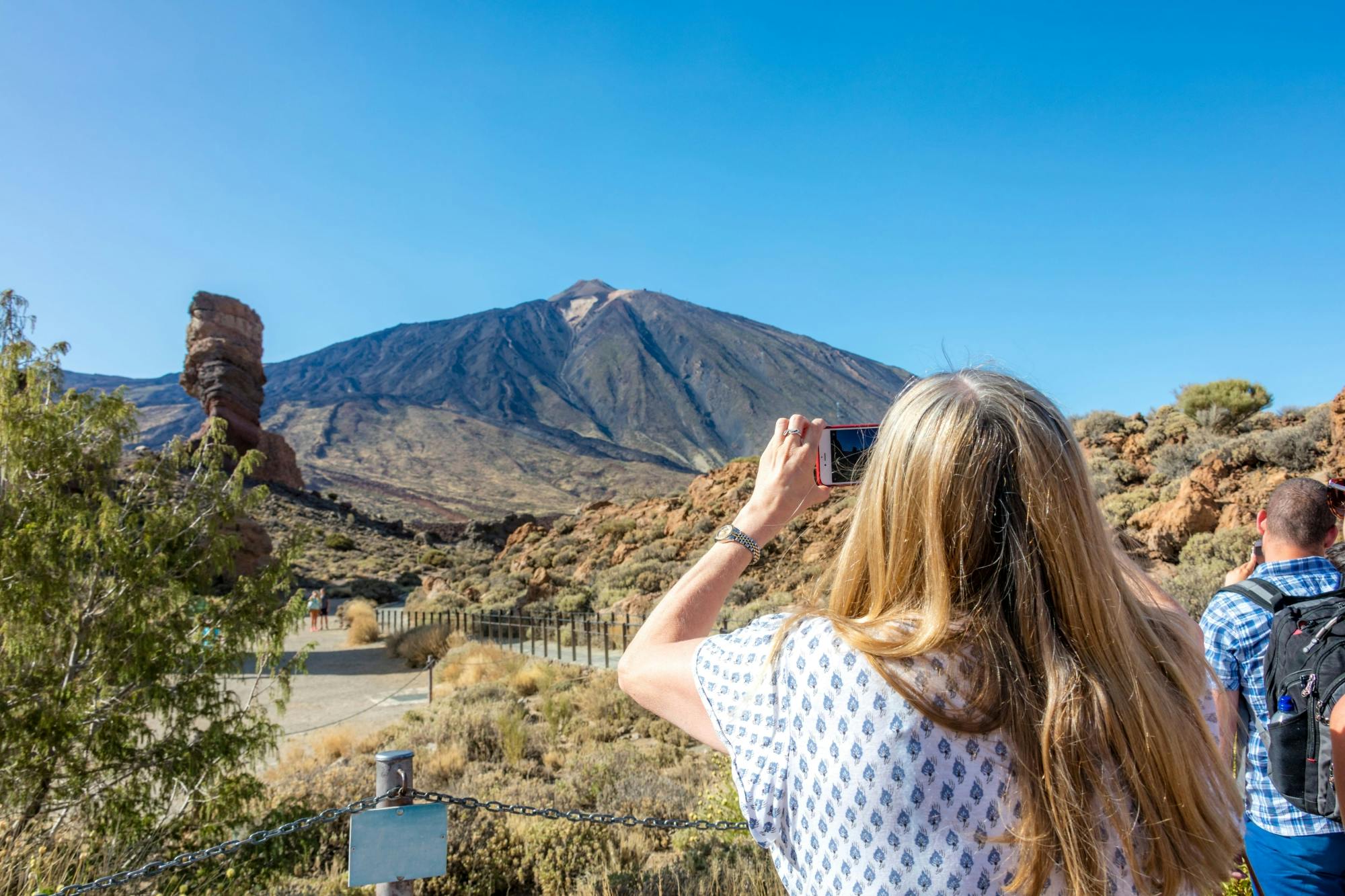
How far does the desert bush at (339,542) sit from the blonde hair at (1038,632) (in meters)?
43.4

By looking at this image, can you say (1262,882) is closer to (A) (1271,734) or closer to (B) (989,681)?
(A) (1271,734)

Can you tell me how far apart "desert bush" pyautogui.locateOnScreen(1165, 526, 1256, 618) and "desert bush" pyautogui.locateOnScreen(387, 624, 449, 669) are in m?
13.0

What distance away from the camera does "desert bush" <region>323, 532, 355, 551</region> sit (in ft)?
134

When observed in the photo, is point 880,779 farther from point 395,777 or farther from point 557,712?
point 557,712

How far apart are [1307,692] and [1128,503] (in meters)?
12.8

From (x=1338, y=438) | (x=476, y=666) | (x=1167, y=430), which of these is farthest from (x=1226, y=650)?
(x=1167, y=430)

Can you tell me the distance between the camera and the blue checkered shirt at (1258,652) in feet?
7.79

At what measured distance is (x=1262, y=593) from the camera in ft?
8.32

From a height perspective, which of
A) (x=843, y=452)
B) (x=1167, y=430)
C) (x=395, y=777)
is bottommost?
(x=395, y=777)

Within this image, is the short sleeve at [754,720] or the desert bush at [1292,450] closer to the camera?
the short sleeve at [754,720]

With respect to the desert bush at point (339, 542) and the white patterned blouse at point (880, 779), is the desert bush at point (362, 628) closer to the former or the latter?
the desert bush at point (339, 542)

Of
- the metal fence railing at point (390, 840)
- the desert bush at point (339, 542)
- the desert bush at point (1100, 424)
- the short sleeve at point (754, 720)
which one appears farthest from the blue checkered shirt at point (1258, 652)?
the desert bush at point (339, 542)

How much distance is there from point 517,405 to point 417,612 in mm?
147901

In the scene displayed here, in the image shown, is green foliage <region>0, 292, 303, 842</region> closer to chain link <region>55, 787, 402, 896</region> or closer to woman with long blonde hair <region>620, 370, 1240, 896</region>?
chain link <region>55, 787, 402, 896</region>
